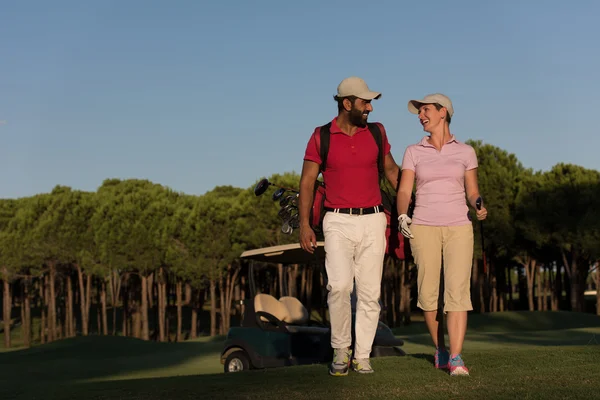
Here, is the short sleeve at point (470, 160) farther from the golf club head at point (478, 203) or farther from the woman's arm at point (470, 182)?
the golf club head at point (478, 203)

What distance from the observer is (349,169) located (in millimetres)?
7363

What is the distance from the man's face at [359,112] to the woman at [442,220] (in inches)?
18.6

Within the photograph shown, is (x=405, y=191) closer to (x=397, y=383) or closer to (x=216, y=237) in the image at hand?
(x=397, y=383)

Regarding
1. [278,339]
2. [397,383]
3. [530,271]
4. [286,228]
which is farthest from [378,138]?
[530,271]

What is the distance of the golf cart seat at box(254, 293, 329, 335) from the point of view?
12.9 m

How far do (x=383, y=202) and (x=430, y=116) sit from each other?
884 mm

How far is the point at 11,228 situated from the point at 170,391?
4726cm

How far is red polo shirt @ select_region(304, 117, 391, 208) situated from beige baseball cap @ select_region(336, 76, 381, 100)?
1.03 ft

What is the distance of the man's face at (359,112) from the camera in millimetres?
7441

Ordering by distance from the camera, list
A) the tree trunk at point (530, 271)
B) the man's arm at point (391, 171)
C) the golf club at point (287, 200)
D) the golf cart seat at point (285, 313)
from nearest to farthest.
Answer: the man's arm at point (391, 171), the golf cart seat at point (285, 313), the golf club at point (287, 200), the tree trunk at point (530, 271)

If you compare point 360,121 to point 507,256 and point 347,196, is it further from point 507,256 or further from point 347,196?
point 507,256

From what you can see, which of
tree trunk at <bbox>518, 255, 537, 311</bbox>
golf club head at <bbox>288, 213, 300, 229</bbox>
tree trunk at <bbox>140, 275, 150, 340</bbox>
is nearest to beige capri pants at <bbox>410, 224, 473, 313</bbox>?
golf club head at <bbox>288, 213, 300, 229</bbox>

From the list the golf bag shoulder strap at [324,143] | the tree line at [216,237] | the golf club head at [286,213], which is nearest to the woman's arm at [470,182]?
the golf bag shoulder strap at [324,143]

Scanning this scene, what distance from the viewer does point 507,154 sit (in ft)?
170
